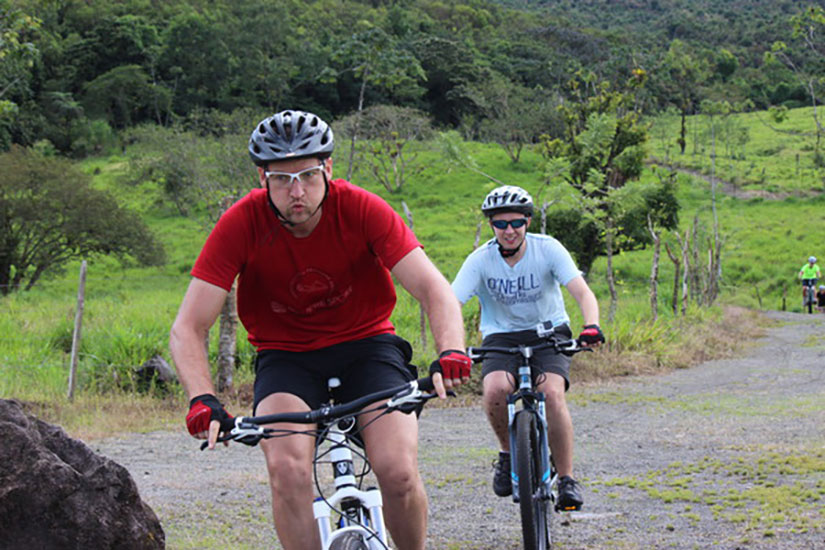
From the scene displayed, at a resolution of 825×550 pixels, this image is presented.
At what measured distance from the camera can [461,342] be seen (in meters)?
3.56

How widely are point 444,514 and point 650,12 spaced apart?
165756 millimetres

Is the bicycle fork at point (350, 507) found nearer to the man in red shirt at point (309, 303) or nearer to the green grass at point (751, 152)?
the man in red shirt at point (309, 303)

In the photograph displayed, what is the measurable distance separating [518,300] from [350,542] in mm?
3280

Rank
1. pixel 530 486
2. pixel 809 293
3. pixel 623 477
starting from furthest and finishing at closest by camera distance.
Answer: pixel 809 293
pixel 623 477
pixel 530 486

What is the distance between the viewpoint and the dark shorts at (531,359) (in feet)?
19.5

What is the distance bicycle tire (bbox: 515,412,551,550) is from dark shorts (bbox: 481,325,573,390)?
48cm

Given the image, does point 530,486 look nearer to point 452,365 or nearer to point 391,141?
point 452,365

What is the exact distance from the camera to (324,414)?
3.19m

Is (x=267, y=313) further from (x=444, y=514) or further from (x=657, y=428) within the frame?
(x=657, y=428)

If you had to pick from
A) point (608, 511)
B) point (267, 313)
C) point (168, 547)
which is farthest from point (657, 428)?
point (267, 313)

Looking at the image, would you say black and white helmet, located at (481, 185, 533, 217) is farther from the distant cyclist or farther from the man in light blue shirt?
the distant cyclist

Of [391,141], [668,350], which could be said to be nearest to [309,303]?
[668,350]

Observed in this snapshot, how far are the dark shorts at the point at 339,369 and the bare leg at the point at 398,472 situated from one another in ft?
0.76

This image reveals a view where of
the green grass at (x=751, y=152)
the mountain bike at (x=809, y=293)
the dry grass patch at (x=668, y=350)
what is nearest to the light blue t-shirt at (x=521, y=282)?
the dry grass patch at (x=668, y=350)
